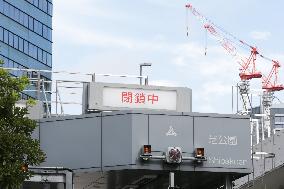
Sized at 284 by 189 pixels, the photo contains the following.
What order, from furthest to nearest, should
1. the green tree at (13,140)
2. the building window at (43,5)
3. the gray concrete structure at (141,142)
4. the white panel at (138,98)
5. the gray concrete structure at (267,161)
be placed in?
the building window at (43,5) → the gray concrete structure at (267,161) → the white panel at (138,98) → the gray concrete structure at (141,142) → the green tree at (13,140)

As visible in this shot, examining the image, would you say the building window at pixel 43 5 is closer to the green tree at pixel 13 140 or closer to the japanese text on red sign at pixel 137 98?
the japanese text on red sign at pixel 137 98

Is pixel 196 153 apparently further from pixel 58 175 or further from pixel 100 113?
pixel 58 175

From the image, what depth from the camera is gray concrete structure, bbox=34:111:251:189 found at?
1431 inches

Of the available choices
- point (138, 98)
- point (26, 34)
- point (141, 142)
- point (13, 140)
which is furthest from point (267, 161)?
point (26, 34)

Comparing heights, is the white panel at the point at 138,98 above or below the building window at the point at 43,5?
→ below

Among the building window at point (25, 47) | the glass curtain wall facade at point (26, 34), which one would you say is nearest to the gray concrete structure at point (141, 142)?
the glass curtain wall facade at point (26, 34)

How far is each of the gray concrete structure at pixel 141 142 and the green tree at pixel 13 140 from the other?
8120 mm

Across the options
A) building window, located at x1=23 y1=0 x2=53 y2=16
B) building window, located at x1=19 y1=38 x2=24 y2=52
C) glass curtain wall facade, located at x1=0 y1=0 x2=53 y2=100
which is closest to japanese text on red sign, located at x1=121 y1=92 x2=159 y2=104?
glass curtain wall facade, located at x1=0 y1=0 x2=53 y2=100

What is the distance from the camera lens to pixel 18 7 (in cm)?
11919

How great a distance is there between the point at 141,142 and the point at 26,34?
8728cm

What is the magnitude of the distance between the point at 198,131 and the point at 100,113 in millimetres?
4223

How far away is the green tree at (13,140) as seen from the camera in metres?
27.1

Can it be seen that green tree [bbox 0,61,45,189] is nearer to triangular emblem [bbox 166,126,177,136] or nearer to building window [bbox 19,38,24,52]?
triangular emblem [bbox 166,126,177,136]

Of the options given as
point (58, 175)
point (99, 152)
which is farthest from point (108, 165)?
point (58, 175)
